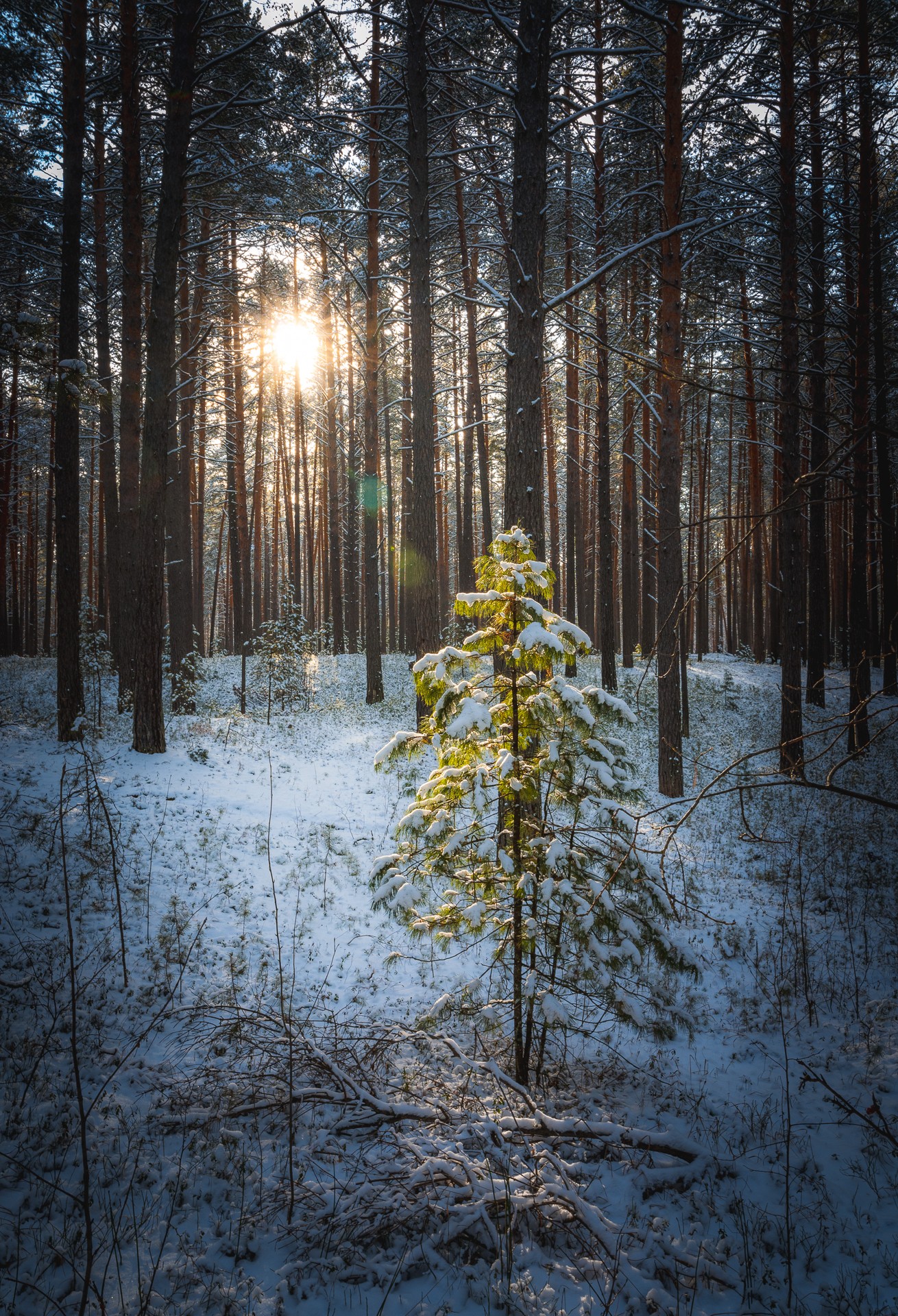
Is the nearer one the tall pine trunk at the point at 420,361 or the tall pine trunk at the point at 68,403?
the tall pine trunk at the point at 68,403

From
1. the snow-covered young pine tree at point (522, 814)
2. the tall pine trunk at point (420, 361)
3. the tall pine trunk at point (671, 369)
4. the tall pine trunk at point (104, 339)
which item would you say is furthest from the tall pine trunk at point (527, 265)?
the tall pine trunk at point (104, 339)

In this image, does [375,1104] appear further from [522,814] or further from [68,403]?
[68,403]

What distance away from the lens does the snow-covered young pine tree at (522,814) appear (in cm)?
328

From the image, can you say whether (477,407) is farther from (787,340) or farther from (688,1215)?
(688,1215)

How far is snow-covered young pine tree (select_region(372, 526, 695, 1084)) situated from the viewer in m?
3.28

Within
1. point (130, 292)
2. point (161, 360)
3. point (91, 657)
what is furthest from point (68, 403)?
point (91, 657)

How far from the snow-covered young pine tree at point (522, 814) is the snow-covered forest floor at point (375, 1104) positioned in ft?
1.69

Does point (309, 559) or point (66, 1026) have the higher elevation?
point (309, 559)

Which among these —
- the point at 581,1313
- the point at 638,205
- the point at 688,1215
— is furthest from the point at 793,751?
the point at 638,205

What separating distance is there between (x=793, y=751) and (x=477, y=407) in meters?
11.6

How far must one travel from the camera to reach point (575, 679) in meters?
15.5

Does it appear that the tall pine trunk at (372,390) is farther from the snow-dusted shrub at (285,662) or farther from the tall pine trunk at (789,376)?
the tall pine trunk at (789,376)

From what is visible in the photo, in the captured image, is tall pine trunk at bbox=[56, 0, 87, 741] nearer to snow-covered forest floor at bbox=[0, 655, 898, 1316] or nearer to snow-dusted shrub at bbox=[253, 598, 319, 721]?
snow-covered forest floor at bbox=[0, 655, 898, 1316]

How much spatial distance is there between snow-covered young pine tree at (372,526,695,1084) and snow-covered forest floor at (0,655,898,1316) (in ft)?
1.69
